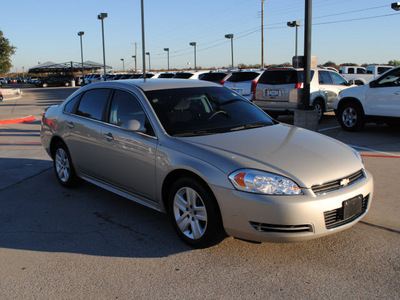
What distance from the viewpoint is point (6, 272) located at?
141 inches

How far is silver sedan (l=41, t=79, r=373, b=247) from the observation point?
345cm

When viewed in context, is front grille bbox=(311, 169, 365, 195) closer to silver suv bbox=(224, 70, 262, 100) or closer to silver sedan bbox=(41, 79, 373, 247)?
silver sedan bbox=(41, 79, 373, 247)

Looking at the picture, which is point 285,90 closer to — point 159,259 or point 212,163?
point 212,163

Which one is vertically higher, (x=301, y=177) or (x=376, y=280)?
(x=301, y=177)

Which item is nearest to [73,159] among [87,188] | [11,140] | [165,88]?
[87,188]

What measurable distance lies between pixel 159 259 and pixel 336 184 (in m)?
1.74

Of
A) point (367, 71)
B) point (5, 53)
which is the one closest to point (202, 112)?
point (367, 71)

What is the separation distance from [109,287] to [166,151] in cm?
143

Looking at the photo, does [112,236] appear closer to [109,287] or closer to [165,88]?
[109,287]

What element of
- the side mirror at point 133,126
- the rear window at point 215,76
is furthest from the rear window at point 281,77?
the side mirror at point 133,126

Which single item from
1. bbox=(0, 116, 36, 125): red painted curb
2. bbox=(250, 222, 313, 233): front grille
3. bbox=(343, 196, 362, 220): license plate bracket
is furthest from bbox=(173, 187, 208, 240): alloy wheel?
bbox=(0, 116, 36, 125): red painted curb

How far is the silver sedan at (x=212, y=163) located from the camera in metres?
3.45

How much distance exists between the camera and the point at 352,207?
3.66m

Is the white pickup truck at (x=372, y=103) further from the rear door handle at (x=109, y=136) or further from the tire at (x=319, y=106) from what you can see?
the rear door handle at (x=109, y=136)
